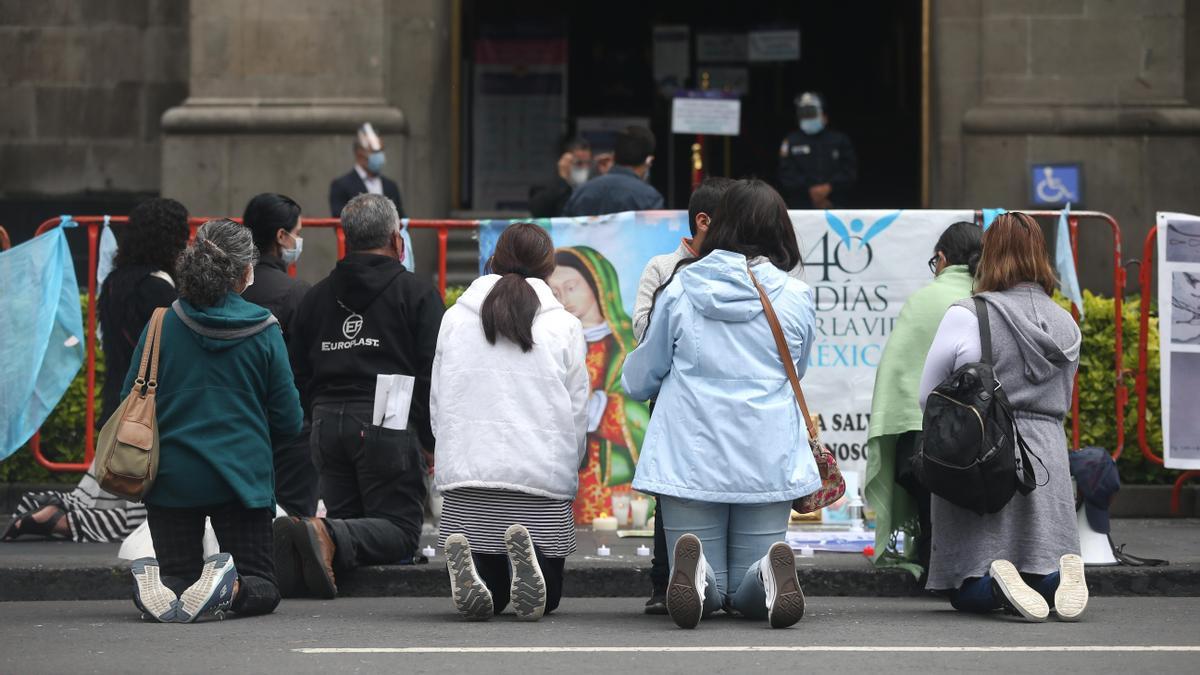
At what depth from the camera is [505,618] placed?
809cm

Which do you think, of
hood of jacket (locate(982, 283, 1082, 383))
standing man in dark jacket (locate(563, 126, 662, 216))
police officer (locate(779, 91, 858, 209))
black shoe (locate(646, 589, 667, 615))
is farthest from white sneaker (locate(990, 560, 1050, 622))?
police officer (locate(779, 91, 858, 209))

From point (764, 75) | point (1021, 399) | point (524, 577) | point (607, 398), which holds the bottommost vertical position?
point (524, 577)

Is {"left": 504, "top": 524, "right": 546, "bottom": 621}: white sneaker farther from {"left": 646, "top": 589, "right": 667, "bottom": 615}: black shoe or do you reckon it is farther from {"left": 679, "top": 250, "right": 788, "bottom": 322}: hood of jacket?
{"left": 679, "top": 250, "right": 788, "bottom": 322}: hood of jacket

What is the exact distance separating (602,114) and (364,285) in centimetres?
1028

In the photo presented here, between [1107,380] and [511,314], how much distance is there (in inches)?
182

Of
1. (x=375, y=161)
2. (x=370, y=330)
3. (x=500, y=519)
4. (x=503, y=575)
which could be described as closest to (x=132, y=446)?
(x=370, y=330)

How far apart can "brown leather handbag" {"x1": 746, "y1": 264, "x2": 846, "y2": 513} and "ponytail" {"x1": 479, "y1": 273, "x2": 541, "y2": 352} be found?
38.0 inches

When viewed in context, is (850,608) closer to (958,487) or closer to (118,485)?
(958,487)

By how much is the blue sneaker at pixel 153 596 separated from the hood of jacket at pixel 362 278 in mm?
1610

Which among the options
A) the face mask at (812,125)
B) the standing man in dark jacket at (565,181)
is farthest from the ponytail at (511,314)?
the face mask at (812,125)

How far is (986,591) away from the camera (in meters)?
8.02

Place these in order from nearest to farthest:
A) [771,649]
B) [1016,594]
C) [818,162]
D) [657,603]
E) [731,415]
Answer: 1. [771,649]
2. [731,415]
3. [1016,594]
4. [657,603]
5. [818,162]

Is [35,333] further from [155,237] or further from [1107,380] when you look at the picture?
[1107,380]

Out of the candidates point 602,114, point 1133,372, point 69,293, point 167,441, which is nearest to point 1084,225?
point 1133,372
